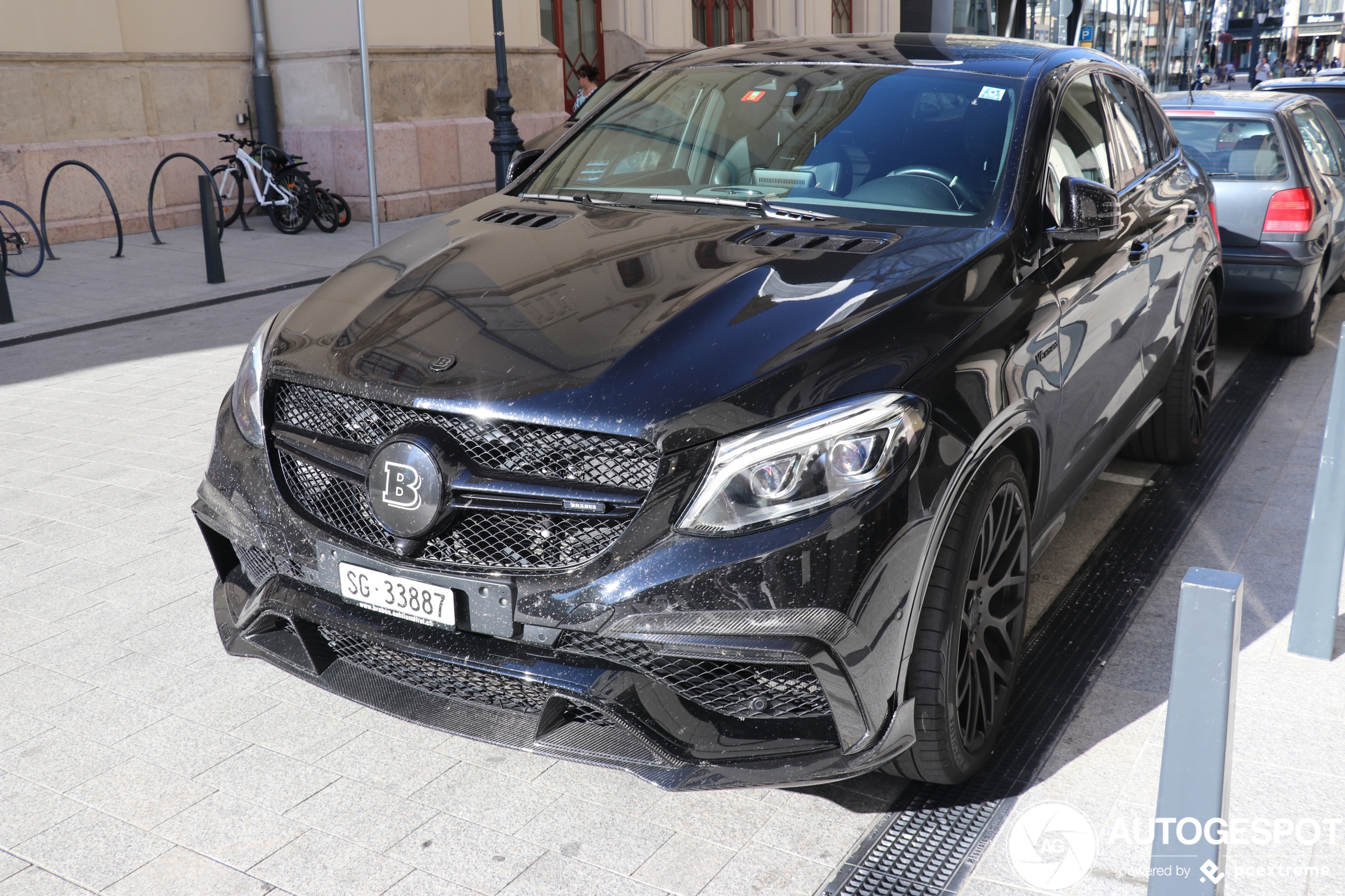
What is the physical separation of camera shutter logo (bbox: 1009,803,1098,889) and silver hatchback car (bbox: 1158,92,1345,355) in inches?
194

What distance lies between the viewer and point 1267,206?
702cm

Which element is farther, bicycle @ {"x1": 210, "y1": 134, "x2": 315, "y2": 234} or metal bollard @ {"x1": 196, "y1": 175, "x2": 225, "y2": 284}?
bicycle @ {"x1": 210, "y1": 134, "x2": 315, "y2": 234}

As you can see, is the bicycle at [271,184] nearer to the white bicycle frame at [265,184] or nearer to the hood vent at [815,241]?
the white bicycle frame at [265,184]

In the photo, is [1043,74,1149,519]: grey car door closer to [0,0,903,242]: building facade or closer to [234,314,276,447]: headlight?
[234,314,276,447]: headlight

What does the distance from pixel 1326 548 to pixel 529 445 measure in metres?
2.39

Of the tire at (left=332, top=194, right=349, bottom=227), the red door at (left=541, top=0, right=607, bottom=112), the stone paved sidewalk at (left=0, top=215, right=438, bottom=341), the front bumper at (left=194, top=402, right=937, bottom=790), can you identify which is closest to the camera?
the front bumper at (left=194, top=402, right=937, bottom=790)

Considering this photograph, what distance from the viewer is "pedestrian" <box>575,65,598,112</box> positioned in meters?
15.2

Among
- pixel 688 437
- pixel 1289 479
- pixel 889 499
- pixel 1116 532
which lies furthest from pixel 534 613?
pixel 1289 479

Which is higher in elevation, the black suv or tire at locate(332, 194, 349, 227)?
the black suv

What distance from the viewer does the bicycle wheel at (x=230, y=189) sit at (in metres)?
13.6

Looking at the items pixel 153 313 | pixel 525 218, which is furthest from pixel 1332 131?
pixel 153 313

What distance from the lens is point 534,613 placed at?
2.43 metres

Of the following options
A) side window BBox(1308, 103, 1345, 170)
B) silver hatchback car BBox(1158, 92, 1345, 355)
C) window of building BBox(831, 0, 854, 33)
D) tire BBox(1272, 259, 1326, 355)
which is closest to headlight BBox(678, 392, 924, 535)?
silver hatchback car BBox(1158, 92, 1345, 355)

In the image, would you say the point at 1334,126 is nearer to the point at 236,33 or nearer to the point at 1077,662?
the point at 1077,662
